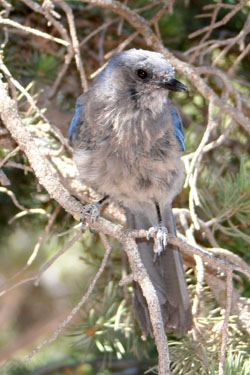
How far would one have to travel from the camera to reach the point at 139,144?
2.70 metres

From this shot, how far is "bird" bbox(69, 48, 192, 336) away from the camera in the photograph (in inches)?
106

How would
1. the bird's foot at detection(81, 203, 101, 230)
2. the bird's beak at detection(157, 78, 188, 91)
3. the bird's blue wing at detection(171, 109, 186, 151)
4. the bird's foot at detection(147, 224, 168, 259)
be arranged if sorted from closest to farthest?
the bird's foot at detection(81, 203, 101, 230) → the bird's foot at detection(147, 224, 168, 259) → the bird's beak at detection(157, 78, 188, 91) → the bird's blue wing at detection(171, 109, 186, 151)

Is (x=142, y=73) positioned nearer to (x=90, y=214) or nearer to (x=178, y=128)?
(x=178, y=128)

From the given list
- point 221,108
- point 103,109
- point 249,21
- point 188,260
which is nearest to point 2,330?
point 188,260

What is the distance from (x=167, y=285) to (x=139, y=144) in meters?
0.79

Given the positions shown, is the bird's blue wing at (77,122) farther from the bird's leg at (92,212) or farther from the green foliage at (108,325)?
the green foliage at (108,325)

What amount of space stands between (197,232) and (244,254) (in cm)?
31

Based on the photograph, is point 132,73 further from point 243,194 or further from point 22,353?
point 22,353

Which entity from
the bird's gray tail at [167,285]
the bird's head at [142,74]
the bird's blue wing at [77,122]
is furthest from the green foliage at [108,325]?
the bird's head at [142,74]

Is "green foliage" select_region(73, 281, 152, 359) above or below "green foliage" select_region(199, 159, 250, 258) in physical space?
below

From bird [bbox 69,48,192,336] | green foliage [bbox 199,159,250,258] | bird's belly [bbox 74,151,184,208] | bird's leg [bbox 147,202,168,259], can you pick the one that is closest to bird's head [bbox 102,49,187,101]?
bird [bbox 69,48,192,336]

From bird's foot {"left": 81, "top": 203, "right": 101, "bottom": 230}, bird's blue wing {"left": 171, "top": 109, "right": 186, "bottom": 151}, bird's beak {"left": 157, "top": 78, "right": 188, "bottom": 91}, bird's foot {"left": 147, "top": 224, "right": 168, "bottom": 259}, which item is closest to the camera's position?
bird's foot {"left": 81, "top": 203, "right": 101, "bottom": 230}

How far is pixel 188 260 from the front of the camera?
3029mm

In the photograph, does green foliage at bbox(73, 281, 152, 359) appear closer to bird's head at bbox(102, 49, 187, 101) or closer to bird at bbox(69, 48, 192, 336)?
bird at bbox(69, 48, 192, 336)
